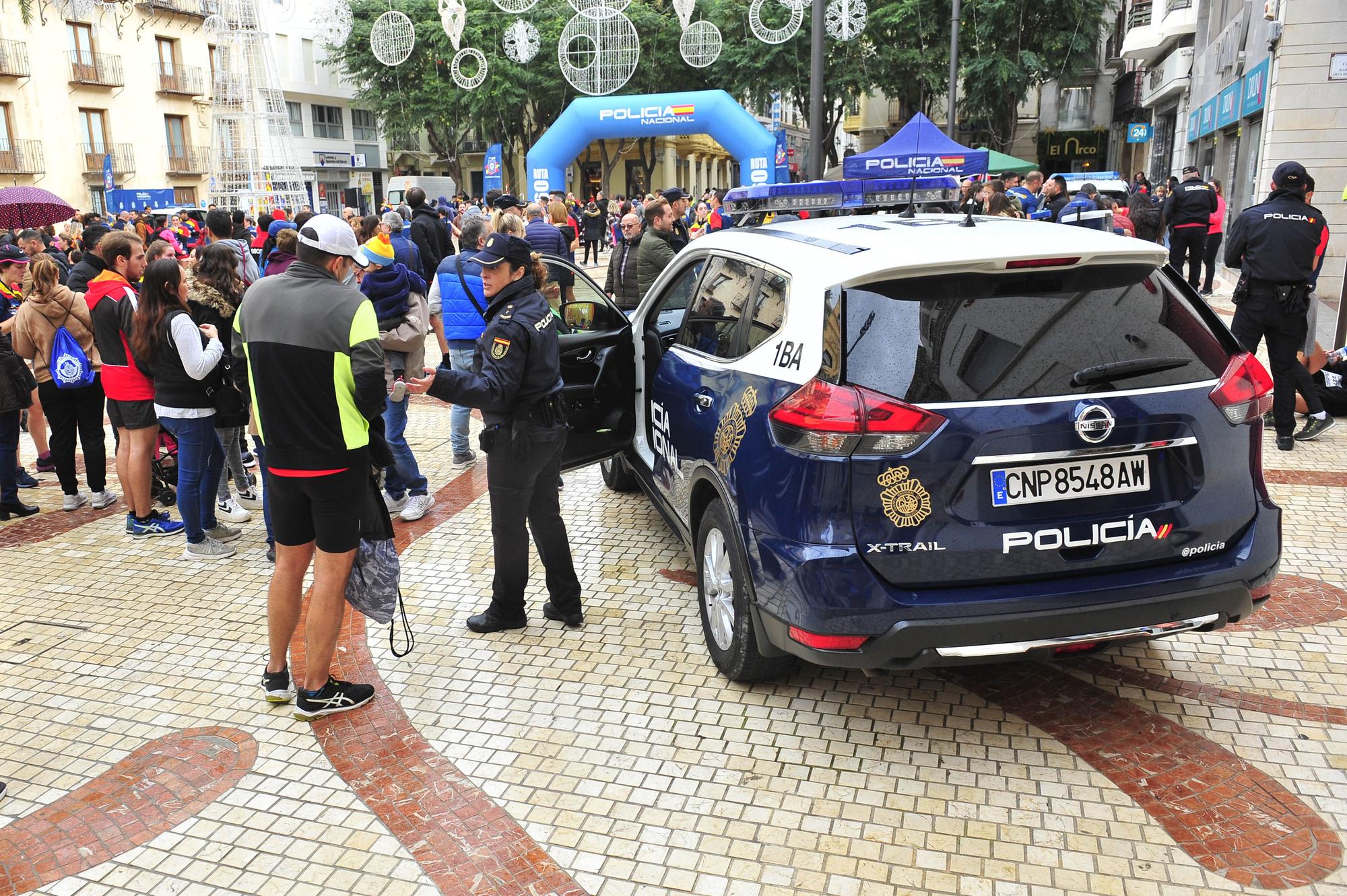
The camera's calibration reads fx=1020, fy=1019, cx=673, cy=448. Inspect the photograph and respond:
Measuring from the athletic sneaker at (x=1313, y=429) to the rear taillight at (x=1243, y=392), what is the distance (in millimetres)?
5003

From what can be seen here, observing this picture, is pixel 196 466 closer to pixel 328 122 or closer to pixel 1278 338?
pixel 1278 338

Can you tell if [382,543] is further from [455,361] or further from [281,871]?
[455,361]

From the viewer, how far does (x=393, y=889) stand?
118 inches

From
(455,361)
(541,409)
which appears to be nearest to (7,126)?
(455,361)

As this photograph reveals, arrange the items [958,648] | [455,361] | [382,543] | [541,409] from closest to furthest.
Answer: [958,648] → [382,543] → [541,409] → [455,361]

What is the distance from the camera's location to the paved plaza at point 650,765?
3.05m

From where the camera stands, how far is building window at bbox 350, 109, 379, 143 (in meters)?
54.3

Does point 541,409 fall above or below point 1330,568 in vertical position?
above

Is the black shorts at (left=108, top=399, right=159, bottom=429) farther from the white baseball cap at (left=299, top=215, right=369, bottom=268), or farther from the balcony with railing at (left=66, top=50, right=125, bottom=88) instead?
the balcony with railing at (left=66, top=50, right=125, bottom=88)

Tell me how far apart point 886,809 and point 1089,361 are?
159 cm

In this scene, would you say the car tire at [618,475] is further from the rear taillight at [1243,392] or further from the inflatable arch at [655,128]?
the inflatable arch at [655,128]

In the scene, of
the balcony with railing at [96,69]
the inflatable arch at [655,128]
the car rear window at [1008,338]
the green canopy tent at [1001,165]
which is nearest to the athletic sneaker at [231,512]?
the car rear window at [1008,338]

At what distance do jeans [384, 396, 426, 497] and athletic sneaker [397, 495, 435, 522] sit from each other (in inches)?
2.8

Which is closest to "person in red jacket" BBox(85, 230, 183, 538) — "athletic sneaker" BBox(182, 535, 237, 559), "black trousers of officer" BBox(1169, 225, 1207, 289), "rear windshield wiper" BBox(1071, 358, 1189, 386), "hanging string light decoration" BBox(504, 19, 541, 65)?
"athletic sneaker" BBox(182, 535, 237, 559)
